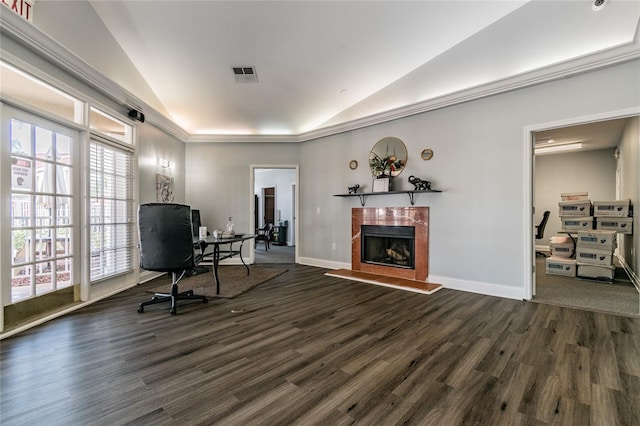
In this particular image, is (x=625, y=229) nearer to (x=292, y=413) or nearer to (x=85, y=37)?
(x=292, y=413)

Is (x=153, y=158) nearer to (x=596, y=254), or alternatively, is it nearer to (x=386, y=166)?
(x=386, y=166)

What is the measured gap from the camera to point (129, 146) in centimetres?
405

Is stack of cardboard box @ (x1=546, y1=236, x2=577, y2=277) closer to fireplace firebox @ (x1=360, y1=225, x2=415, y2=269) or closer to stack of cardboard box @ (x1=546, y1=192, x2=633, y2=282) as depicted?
stack of cardboard box @ (x1=546, y1=192, x2=633, y2=282)

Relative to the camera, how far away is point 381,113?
461 cm

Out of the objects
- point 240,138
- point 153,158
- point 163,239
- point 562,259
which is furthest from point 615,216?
point 153,158

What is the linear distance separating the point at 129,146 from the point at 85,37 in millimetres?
1352

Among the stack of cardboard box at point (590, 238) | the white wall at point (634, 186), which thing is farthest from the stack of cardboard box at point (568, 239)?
the white wall at point (634, 186)

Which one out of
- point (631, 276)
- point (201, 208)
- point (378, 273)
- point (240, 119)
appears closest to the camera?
point (631, 276)

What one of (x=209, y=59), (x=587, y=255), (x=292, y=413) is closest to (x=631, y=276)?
(x=587, y=255)

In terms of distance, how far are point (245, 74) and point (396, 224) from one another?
3356 millimetres

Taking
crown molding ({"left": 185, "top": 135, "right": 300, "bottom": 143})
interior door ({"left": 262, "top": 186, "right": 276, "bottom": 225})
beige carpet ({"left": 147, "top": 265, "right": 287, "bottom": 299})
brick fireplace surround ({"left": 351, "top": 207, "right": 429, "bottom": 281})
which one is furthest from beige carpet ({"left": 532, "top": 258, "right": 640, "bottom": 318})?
interior door ({"left": 262, "top": 186, "right": 276, "bottom": 225})

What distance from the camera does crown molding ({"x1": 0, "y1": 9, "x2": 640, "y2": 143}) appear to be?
2.41 metres

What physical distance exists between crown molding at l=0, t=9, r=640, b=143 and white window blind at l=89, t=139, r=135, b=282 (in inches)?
28.5

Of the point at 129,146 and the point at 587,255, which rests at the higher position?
the point at 129,146
